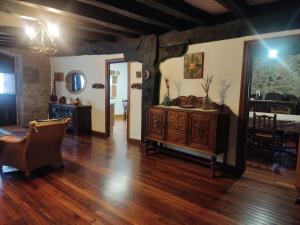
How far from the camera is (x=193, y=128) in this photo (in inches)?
149

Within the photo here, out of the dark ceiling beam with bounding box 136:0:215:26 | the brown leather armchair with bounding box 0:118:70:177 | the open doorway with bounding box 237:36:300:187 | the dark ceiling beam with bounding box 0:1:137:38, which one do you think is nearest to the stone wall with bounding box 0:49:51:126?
the dark ceiling beam with bounding box 0:1:137:38

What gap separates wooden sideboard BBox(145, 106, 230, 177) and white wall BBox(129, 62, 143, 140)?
1.06 m

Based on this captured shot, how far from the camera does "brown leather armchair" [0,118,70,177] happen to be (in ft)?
10.6

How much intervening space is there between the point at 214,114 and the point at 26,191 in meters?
2.79

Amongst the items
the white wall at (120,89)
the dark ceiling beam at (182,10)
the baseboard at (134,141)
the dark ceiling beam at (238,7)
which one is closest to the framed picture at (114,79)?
the white wall at (120,89)

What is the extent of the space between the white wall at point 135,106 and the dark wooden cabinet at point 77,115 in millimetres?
1550

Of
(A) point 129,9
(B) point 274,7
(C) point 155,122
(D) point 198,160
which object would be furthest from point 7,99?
(B) point 274,7

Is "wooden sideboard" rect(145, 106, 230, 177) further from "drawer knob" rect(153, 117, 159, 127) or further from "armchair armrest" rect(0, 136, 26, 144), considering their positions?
"armchair armrest" rect(0, 136, 26, 144)

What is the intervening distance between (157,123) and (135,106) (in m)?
1.31

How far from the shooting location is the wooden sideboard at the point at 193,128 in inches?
141

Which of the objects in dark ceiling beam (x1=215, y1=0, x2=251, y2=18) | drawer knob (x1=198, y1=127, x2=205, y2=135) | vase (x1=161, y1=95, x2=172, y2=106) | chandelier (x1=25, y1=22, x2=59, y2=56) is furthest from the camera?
vase (x1=161, y1=95, x2=172, y2=106)

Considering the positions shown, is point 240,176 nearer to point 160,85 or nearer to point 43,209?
point 160,85

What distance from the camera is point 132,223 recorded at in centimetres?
232

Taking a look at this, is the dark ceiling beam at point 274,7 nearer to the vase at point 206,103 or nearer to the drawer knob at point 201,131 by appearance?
the vase at point 206,103
